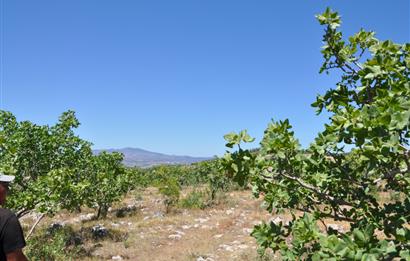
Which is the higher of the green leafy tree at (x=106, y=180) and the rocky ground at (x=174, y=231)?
the green leafy tree at (x=106, y=180)

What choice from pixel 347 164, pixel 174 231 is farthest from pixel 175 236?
pixel 347 164

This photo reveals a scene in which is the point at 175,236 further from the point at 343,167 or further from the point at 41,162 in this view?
→ the point at 343,167

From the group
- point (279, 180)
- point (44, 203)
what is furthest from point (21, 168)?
point (279, 180)

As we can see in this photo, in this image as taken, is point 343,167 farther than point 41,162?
No

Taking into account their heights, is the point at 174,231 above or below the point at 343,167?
below

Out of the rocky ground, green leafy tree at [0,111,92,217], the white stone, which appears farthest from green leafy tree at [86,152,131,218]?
green leafy tree at [0,111,92,217]

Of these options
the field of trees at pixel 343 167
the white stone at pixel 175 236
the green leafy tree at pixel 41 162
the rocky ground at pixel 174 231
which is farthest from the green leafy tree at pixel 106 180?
the field of trees at pixel 343 167

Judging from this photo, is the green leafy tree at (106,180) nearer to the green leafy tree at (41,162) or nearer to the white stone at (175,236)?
the white stone at (175,236)

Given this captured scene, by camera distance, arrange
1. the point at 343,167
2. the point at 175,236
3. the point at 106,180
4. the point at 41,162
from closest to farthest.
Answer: the point at 343,167, the point at 41,162, the point at 175,236, the point at 106,180

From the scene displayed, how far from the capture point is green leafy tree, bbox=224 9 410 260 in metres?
2.54

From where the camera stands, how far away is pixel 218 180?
26.5 metres

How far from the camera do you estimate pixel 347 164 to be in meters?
3.89

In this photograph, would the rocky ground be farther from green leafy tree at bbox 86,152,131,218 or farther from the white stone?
green leafy tree at bbox 86,152,131,218

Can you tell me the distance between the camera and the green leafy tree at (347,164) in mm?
2539
